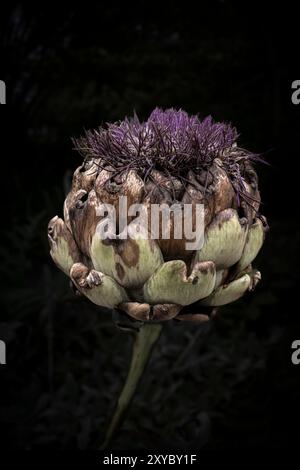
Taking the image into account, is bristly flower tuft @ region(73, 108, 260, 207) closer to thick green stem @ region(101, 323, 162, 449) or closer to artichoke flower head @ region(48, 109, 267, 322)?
artichoke flower head @ region(48, 109, 267, 322)

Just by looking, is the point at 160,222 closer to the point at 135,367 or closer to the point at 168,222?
the point at 168,222

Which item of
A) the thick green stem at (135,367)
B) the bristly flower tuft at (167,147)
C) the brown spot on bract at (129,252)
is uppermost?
the bristly flower tuft at (167,147)

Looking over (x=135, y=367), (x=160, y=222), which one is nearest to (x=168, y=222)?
(x=160, y=222)

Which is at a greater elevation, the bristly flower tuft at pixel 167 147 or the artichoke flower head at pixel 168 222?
the bristly flower tuft at pixel 167 147

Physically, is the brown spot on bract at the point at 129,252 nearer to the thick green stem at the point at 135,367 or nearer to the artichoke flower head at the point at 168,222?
the artichoke flower head at the point at 168,222

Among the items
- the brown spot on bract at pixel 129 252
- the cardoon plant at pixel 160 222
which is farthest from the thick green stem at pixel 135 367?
the brown spot on bract at pixel 129 252

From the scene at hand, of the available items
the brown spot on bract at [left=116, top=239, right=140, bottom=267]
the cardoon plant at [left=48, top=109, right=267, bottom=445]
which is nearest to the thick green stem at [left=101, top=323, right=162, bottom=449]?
the cardoon plant at [left=48, top=109, right=267, bottom=445]
